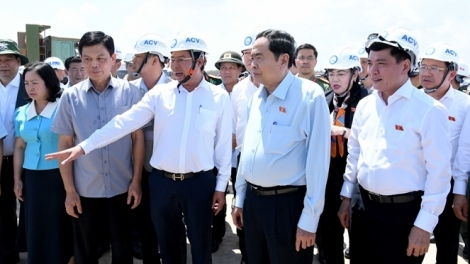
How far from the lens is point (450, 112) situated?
3.23 m

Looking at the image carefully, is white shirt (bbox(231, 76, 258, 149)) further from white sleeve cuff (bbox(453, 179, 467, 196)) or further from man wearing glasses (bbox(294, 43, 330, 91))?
white sleeve cuff (bbox(453, 179, 467, 196))

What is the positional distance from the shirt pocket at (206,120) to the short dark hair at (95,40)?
898 millimetres

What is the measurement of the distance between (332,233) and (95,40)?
2635mm

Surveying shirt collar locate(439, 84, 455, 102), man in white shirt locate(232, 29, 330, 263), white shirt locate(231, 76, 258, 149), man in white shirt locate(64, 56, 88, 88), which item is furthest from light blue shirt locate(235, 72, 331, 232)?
man in white shirt locate(64, 56, 88, 88)

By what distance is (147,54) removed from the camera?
3805 mm

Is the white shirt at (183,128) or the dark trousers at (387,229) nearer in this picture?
the dark trousers at (387,229)

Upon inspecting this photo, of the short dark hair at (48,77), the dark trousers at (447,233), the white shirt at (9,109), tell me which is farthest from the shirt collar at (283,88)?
the white shirt at (9,109)

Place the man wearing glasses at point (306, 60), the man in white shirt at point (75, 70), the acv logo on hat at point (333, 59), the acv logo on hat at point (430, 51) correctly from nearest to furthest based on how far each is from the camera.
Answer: the acv logo on hat at point (430, 51) → the acv logo on hat at point (333, 59) → the man wearing glasses at point (306, 60) → the man in white shirt at point (75, 70)

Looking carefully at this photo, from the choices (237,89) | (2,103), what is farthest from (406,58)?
(2,103)

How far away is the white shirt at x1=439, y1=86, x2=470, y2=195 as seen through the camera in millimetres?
2984

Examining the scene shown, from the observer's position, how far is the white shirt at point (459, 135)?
2.98 m

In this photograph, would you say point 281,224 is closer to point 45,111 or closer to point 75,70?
point 45,111

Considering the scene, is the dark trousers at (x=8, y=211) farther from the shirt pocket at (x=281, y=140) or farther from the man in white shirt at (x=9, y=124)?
the shirt pocket at (x=281, y=140)

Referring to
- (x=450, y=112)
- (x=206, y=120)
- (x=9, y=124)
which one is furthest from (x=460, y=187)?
(x=9, y=124)
